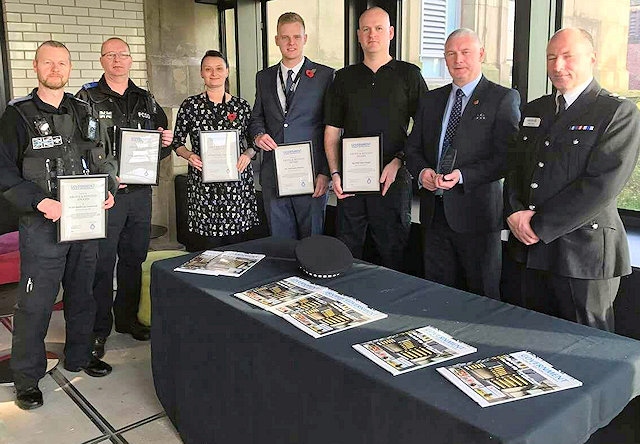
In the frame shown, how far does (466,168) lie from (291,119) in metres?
1.19

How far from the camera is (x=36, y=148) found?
2.74 m

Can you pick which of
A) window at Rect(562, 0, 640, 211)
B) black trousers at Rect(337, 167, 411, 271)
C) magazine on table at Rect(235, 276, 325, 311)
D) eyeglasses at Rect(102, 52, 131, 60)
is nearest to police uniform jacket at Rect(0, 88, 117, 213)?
eyeglasses at Rect(102, 52, 131, 60)

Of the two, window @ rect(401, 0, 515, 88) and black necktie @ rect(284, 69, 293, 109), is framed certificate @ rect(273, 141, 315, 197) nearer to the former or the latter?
black necktie @ rect(284, 69, 293, 109)

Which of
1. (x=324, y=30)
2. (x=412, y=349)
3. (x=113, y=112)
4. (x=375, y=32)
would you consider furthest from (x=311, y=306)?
(x=324, y=30)

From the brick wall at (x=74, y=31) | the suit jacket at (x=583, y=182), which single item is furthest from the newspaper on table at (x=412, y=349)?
the brick wall at (x=74, y=31)

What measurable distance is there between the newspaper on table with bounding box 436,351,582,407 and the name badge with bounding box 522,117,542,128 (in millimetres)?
1059

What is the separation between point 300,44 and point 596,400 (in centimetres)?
257

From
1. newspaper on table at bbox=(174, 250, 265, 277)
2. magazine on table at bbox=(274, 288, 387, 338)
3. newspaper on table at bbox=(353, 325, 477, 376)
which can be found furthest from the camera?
newspaper on table at bbox=(174, 250, 265, 277)

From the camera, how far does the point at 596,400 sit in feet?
4.58

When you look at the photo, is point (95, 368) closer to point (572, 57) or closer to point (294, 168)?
point (294, 168)

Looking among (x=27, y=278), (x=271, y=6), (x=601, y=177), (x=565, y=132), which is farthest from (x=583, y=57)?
(x=271, y=6)

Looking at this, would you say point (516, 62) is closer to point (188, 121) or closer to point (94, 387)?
point (188, 121)

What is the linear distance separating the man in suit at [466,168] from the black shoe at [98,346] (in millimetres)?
1928

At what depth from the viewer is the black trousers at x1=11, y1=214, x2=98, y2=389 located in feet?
9.25
